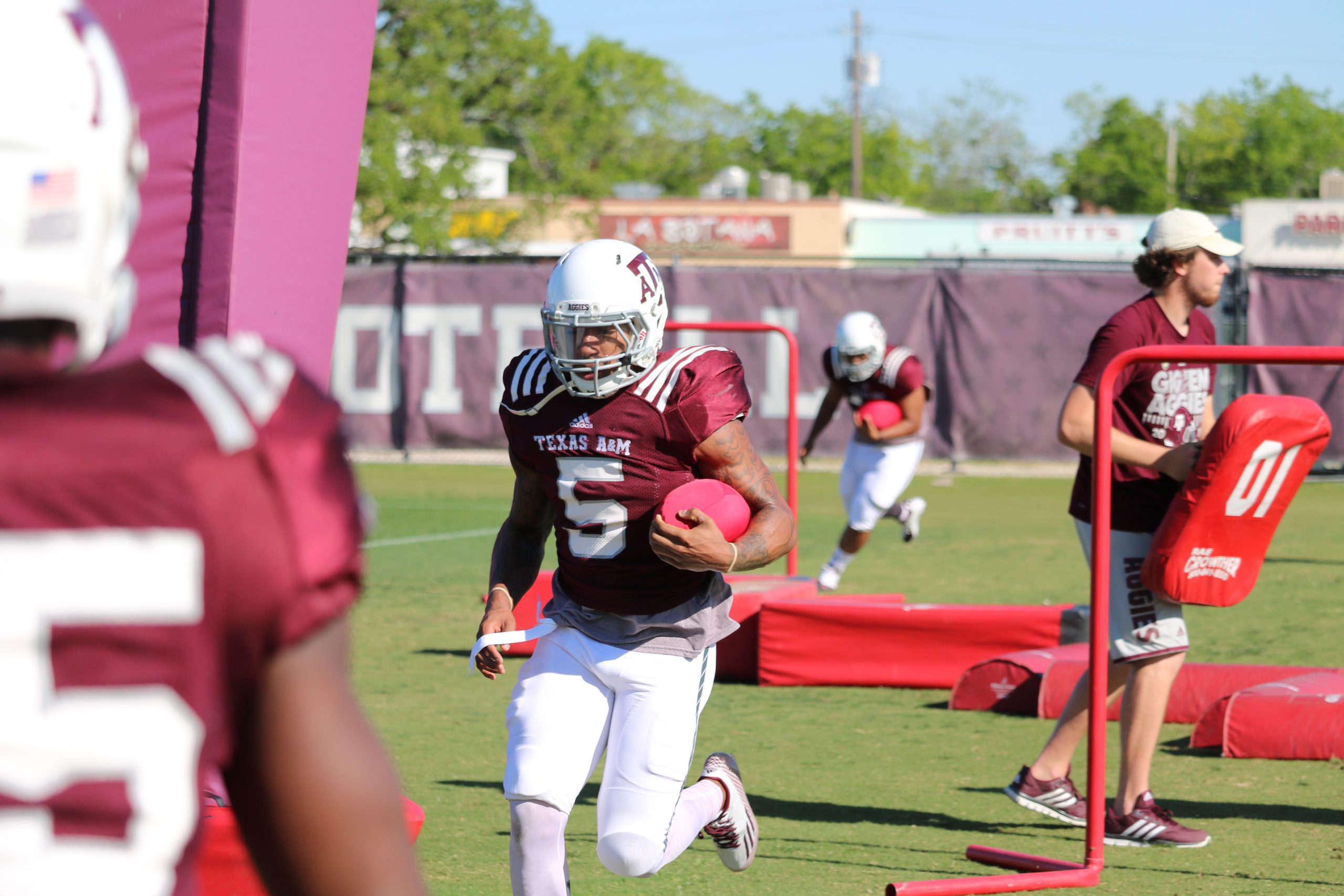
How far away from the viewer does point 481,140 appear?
3003 centimetres

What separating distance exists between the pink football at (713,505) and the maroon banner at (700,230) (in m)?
44.0

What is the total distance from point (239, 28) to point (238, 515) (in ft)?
9.24

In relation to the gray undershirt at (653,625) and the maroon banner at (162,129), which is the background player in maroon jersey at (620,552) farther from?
the maroon banner at (162,129)

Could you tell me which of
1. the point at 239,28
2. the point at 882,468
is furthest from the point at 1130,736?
the point at 882,468

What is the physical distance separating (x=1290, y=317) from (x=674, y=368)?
14.4m

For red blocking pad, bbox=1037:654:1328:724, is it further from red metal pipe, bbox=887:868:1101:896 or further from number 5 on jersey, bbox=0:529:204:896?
number 5 on jersey, bbox=0:529:204:896

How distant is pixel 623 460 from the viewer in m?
4.12

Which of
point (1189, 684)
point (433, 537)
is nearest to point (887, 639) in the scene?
point (1189, 684)

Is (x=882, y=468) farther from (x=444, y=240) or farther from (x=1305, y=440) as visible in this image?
(x=444, y=240)

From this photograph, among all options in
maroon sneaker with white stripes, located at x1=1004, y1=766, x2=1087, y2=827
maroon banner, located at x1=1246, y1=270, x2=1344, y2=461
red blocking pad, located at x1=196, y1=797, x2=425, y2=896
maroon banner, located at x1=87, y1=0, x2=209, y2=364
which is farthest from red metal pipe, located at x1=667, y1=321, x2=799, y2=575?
maroon banner, located at x1=1246, y1=270, x2=1344, y2=461

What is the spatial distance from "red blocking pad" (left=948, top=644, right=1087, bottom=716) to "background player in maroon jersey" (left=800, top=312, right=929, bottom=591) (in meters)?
3.12

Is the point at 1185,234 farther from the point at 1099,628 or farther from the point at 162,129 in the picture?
the point at 162,129

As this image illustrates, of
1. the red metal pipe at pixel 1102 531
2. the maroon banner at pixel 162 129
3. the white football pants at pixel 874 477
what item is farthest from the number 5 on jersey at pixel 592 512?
the white football pants at pixel 874 477

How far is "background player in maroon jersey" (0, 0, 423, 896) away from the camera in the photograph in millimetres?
1159
